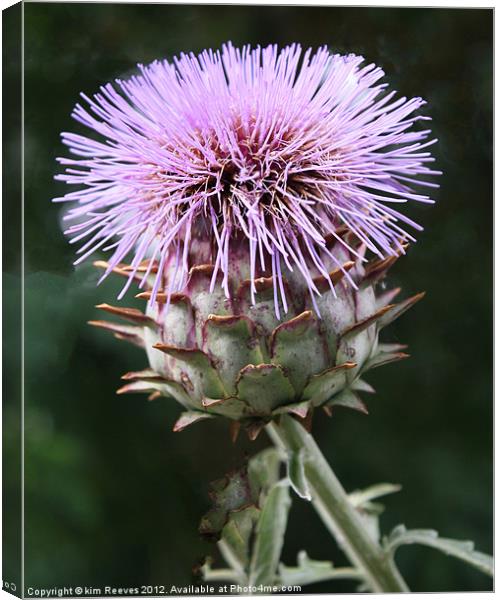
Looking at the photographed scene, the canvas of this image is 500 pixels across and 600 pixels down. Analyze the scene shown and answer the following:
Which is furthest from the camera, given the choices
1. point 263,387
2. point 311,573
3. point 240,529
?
point 311,573

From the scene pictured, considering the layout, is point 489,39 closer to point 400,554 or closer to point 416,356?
point 416,356

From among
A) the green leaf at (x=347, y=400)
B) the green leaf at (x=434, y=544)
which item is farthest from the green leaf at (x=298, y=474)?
the green leaf at (x=434, y=544)

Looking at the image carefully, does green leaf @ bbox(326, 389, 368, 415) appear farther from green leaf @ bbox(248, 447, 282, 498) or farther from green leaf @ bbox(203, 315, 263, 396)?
green leaf @ bbox(248, 447, 282, 498)

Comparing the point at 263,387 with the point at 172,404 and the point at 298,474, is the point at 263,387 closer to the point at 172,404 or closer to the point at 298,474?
the point at 298,474

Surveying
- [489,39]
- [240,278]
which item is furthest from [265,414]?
[489,39]

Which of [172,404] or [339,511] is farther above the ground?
[172,404]

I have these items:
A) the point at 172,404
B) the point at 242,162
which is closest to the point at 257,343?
the point at 242,162

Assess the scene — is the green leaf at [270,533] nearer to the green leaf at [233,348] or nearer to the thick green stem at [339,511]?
the thick green stem at [339,511]
